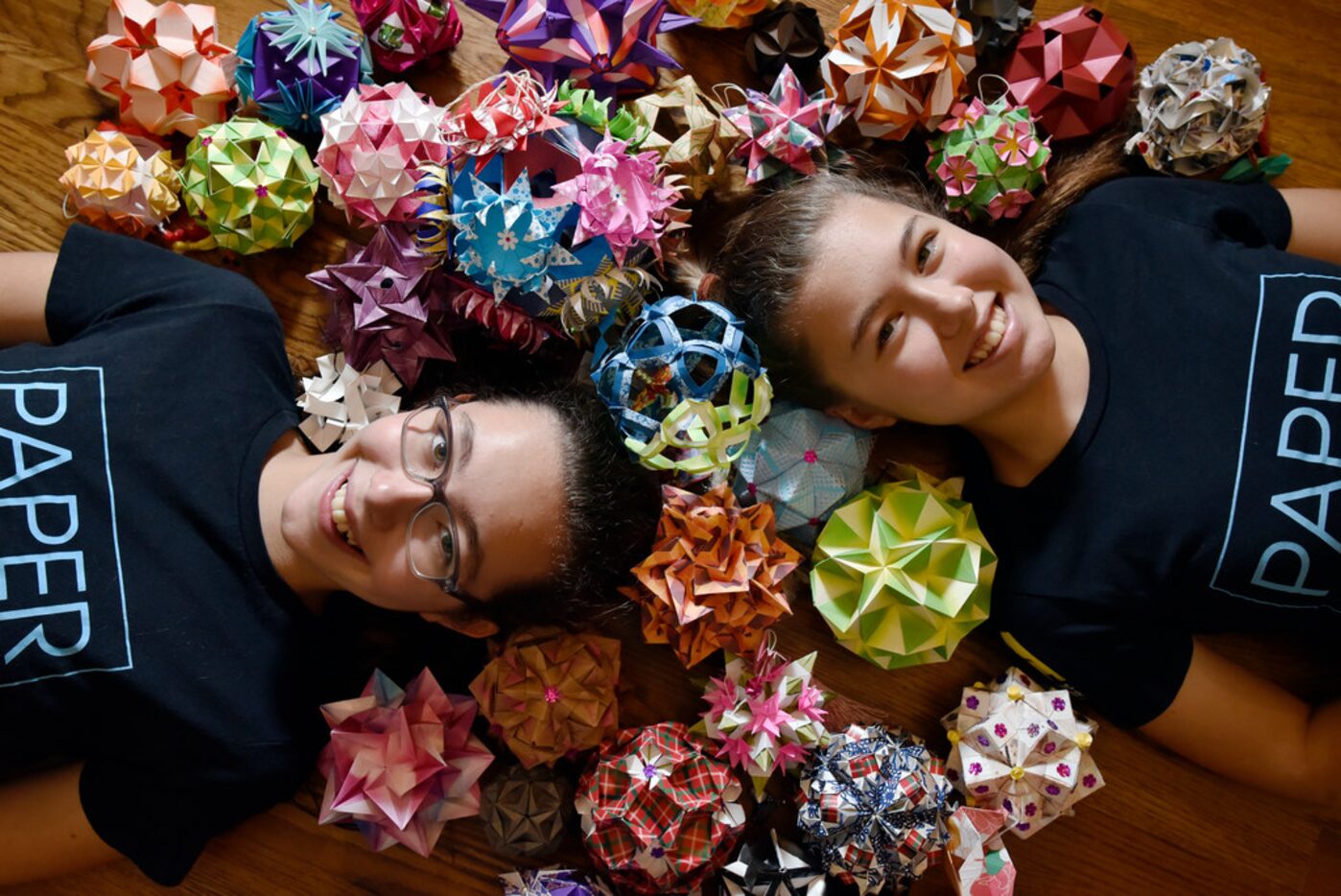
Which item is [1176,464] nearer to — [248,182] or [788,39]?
[788,39]

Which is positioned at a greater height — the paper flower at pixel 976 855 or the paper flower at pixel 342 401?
the paper flower at pixel 342 401

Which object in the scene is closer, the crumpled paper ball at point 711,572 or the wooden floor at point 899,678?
the crumpled paper ball at point 711,572

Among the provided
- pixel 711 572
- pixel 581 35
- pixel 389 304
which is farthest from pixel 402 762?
pixel 581 35

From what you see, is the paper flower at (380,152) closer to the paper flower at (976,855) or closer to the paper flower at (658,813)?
the paper flower at (658,813)

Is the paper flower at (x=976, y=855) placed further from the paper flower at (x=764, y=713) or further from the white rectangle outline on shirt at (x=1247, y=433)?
the white rectangle outline on shirt at (x=1247, y=433)

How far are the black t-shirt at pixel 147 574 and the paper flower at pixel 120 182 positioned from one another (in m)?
0.08

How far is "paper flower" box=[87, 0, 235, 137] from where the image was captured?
113cm

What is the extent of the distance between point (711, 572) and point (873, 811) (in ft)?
1.12

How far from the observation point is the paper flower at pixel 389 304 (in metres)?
1.08

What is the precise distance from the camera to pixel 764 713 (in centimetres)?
109

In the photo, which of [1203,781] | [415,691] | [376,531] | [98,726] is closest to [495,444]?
[376,531]

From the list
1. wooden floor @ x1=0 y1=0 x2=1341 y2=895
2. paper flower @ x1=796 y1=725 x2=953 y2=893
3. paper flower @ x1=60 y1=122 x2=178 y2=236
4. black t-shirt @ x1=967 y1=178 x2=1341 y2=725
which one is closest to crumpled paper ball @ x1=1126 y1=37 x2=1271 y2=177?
black t-shirt @ x1=967 y1=178 x2=1341 y2=725

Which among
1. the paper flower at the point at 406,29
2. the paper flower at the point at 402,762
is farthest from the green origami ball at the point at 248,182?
the paper flower at the point at 402,762

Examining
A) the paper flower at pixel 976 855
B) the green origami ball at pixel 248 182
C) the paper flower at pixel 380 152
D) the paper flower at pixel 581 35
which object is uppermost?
the paper flower at pixel 581 35
